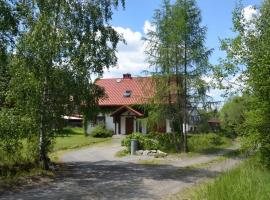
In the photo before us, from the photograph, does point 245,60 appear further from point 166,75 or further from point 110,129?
point 110,129

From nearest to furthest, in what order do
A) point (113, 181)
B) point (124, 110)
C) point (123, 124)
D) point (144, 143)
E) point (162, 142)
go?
point (113, 181)
point (144, 143)
point (162, 142)
point (124, 110)
point (123, 124)

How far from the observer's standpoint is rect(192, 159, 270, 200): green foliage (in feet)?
34.3

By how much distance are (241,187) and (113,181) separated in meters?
8.14

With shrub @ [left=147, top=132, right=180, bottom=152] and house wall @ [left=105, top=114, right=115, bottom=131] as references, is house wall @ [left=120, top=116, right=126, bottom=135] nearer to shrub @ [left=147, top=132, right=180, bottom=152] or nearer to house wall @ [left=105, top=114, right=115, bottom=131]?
house wall @ [left=105, top=114, right=115, bottom=131]

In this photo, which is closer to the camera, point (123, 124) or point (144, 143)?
point (144, 143)

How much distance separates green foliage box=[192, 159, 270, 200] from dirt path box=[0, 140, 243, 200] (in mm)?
3085

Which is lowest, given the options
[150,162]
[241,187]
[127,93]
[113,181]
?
[113,181]

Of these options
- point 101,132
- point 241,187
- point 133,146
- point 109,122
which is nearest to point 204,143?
point 133,146

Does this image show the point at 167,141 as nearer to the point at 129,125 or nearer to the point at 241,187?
the point at 129,125

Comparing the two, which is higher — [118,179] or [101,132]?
[101,132]

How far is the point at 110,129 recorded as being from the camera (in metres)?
52.8

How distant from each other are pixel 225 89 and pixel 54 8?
7.74 meters

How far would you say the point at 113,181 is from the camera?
1838 centimetres

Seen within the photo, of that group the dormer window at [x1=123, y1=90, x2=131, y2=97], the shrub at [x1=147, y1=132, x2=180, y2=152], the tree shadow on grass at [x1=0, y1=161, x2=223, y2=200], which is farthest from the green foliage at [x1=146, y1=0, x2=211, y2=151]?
the dormer window at [x1=123, y1=90, x2=131, y2=97]
